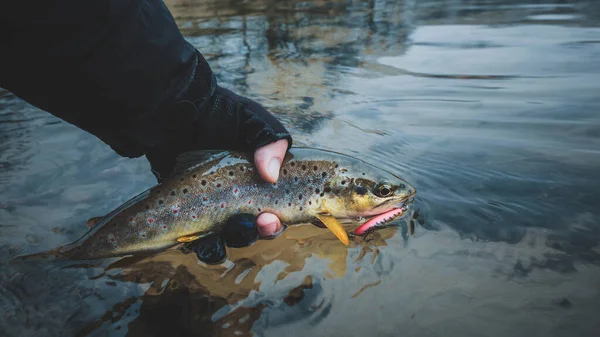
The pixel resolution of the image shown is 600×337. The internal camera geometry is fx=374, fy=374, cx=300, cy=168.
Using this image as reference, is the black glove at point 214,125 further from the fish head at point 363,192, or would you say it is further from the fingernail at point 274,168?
the fish head at point 363,192

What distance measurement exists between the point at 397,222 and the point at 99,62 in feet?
7.32

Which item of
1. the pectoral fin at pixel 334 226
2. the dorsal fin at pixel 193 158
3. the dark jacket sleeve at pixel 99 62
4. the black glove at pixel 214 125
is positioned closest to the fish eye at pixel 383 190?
the pectoral fin at pixel 334 226

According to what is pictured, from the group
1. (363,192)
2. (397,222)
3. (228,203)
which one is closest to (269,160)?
(228,203)

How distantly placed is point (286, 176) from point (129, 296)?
4.18 feet

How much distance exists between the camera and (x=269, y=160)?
232cm

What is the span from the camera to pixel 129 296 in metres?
2.41

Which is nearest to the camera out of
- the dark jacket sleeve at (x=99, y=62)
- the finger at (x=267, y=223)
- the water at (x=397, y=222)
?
the dark jacket sleeve at (x=99, y=62)

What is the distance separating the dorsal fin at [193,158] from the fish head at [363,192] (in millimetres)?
790

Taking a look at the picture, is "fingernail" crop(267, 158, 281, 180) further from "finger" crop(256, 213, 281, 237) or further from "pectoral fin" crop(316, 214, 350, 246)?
"pectoral fin" crop(316, 214, 350, 246)

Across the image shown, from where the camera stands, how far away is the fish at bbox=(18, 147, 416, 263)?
7.88ft

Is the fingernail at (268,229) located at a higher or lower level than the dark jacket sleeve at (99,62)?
→ lower

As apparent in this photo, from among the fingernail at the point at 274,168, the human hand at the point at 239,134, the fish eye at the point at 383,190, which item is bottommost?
the fish eye at the point at 383,190

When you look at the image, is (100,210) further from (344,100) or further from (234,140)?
(344,100)

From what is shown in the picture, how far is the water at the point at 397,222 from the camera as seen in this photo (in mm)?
2182
